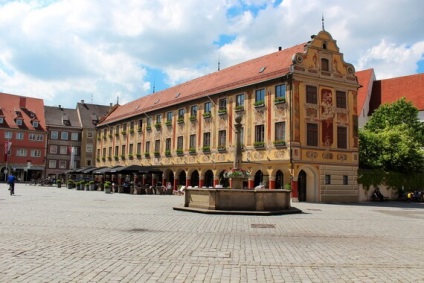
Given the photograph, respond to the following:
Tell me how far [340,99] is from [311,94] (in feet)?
10.0

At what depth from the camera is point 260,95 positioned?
36.6 meters

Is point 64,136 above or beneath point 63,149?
above

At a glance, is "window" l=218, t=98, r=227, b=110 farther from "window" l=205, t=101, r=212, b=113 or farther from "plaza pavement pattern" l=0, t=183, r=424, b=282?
"plaza pavement pattern" l=0, t=183, r=424, b=282

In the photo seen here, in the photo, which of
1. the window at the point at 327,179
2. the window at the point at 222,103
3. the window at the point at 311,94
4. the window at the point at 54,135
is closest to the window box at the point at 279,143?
the window at the point at 311,94

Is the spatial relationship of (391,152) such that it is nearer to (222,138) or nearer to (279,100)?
(279,100)

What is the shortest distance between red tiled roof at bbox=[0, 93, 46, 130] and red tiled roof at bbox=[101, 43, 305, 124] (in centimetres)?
2472

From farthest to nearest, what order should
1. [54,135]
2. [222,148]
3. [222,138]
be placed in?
1. [54,135]
2. [222,138]
3. [222,148]

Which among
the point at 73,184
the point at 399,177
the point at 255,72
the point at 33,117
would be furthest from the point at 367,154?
the point at 33,117

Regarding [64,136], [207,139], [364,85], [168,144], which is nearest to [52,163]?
[64,136]

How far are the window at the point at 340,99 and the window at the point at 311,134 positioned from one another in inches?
125

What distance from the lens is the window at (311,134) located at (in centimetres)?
3409

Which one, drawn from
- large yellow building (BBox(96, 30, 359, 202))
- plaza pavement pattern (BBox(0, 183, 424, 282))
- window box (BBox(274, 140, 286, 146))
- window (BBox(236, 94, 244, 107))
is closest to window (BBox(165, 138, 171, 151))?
large yellow building (BBox(96, 30, 359, 202))

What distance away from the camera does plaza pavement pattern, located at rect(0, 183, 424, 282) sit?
7.10 m

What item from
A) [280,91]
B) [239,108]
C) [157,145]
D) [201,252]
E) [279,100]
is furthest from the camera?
[157,145]
